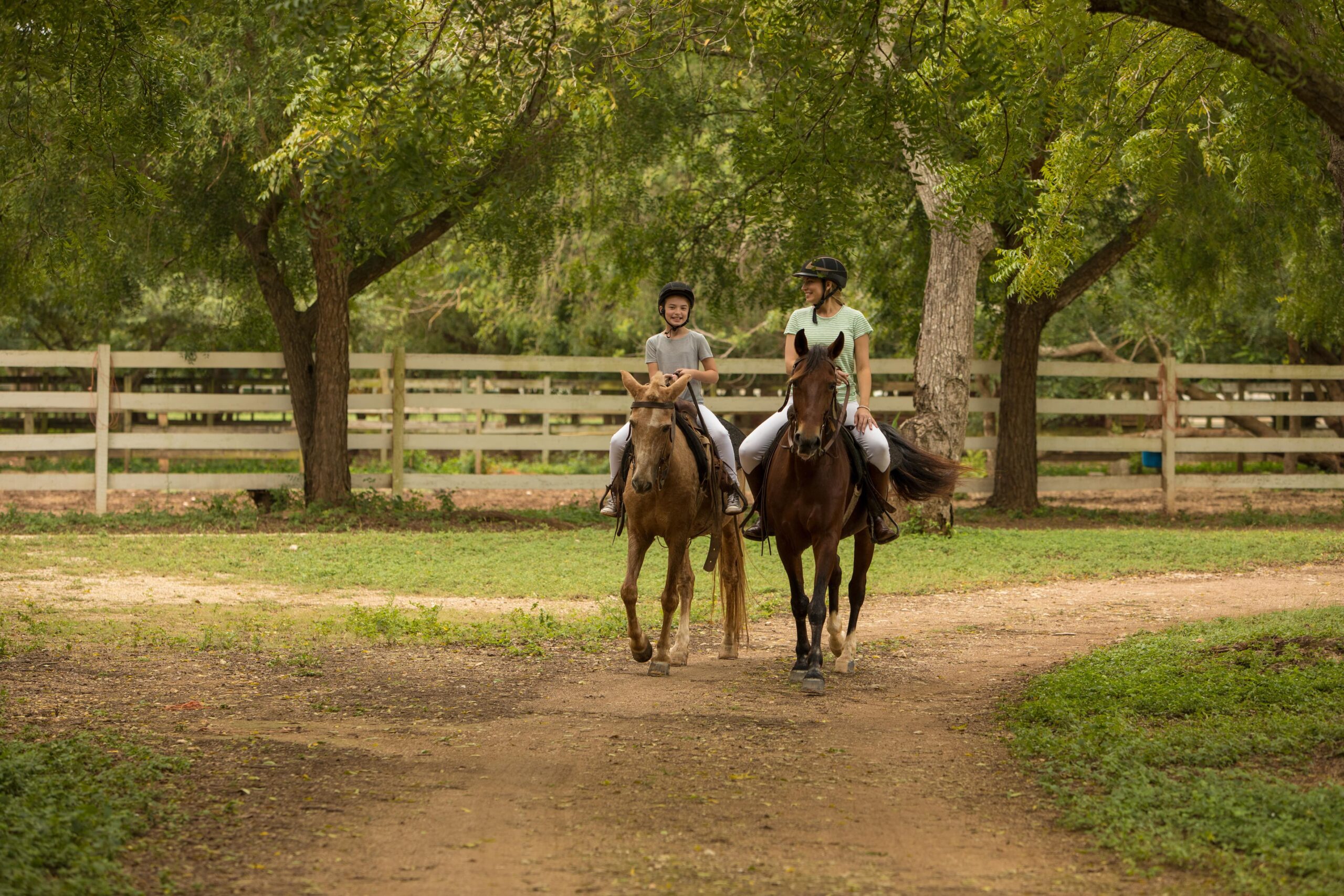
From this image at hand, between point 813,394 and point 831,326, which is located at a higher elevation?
point 831,326

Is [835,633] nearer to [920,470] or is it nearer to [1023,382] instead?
[920,470]

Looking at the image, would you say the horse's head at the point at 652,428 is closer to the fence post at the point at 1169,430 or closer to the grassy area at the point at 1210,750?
the grassy area at the point at 1210,750

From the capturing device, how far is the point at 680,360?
8.57m

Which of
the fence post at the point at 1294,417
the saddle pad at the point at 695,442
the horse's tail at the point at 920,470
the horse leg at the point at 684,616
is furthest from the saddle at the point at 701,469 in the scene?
the fence post at the point at 1294,417

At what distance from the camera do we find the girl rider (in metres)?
8.51

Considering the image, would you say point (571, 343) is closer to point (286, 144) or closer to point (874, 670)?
point (286, 144)

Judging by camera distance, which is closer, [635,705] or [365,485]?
[635,705]

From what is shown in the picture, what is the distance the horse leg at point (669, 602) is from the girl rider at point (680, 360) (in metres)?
0.51

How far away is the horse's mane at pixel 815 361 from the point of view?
7742 mm

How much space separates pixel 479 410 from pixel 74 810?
13767 mm

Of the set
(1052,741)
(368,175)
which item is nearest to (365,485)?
(368,175)

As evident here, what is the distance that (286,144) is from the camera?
42.2ft

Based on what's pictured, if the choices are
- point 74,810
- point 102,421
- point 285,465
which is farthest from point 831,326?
point 285,465

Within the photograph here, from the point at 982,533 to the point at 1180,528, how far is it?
3.65 metres
